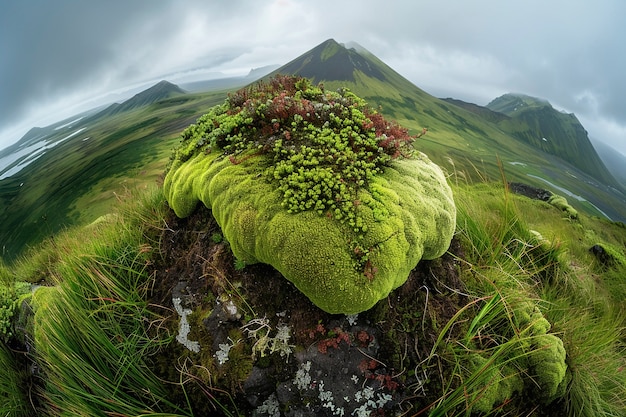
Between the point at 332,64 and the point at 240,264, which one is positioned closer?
the point at 240,264

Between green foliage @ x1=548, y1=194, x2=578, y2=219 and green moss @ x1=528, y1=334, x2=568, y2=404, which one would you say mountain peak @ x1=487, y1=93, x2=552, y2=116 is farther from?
green moss @ x1=528, y1=334, x2=568, y2=404

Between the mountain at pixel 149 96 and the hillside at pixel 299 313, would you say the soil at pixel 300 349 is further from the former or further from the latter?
the mountain at pixel 149 96

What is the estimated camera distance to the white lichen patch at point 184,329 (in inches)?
151

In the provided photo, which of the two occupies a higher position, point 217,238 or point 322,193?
point 322,193

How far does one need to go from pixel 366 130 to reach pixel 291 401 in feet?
11.5

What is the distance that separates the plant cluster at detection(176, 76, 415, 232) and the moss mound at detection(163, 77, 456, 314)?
0.05ft

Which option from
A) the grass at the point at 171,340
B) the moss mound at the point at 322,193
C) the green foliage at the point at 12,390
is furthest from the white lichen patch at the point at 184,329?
the green foliage at the point at 12,390

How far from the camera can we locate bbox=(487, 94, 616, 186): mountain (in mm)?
Answer: 109438

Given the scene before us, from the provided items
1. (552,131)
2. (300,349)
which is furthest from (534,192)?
(552,131)

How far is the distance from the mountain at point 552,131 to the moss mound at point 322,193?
115910 mm

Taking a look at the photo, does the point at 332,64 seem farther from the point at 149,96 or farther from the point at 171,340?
the point at 171,340

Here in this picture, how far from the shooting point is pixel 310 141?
13.2 ft

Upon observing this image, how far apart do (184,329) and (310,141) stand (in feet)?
9.55

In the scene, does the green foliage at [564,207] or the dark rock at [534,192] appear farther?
the dark rock at [534,192]
